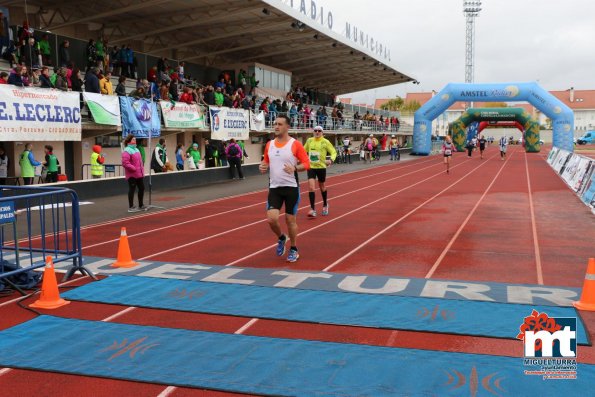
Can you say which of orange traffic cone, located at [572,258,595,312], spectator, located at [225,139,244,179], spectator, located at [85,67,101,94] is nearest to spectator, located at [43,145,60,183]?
spectator, located at [85,67,101,94]

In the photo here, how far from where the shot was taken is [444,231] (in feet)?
36.9

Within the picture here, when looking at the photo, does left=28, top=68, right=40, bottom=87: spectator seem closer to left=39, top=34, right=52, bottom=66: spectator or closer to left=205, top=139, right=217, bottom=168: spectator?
left=39, top=34, right=52, bottom=66: spectator

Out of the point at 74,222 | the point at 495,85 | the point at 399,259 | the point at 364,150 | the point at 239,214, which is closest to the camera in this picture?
the point at 74,222

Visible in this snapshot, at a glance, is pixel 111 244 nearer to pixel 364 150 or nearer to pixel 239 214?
pixel 239 214

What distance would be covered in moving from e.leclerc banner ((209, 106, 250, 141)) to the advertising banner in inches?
23.1

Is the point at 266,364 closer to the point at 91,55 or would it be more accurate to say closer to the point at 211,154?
the point at 91,55

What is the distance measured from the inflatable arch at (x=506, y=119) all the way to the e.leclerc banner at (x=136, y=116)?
142 feet

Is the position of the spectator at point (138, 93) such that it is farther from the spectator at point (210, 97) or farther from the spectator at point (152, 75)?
the spectator at point (210, 97)

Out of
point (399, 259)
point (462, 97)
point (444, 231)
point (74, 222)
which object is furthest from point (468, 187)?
point (462, 97)

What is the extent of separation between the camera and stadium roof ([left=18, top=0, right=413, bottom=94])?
23.4 metres

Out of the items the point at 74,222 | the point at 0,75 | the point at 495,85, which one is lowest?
the point at 74,222

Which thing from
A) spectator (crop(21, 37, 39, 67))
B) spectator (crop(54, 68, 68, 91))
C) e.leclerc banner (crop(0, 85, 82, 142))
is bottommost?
e.leclerc banner (crop(0, 85, 82, 142))

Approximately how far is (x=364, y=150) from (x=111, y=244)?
98.7 feet

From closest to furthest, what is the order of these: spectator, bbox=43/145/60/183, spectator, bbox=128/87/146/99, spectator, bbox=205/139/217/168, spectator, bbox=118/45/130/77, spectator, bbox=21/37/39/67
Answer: spectator, bbox=43/145/60/183
spectator, bbox=21/37/39/67
spectator, bbox=128/87/146/99
spectator, bbox=118/45/130/77
spectator, bbox=205/139/217/168
